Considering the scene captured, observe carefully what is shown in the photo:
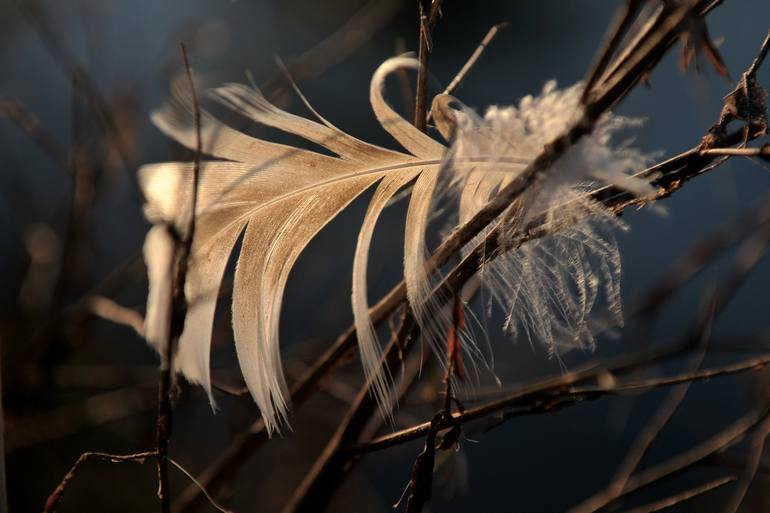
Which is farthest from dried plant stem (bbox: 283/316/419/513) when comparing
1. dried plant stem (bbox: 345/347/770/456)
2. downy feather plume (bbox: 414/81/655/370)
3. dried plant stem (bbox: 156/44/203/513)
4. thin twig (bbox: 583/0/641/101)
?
thin twig (bbox: 583/0/641/101)

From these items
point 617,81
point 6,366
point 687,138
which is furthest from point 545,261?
point 687,138

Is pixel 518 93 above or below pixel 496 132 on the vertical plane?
above

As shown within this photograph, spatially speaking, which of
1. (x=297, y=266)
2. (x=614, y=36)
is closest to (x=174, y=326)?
(x=614, y=36)

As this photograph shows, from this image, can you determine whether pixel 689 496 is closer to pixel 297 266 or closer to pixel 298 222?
pixel 298 222

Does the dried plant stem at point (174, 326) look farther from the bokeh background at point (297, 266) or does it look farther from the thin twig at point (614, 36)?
the bokeh background at point (297, 266)

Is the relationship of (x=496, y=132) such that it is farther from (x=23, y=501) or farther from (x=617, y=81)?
(x=23, y=501)

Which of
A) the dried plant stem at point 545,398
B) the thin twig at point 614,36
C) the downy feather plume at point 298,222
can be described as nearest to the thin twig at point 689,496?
the dried plant stem at point 545,398
